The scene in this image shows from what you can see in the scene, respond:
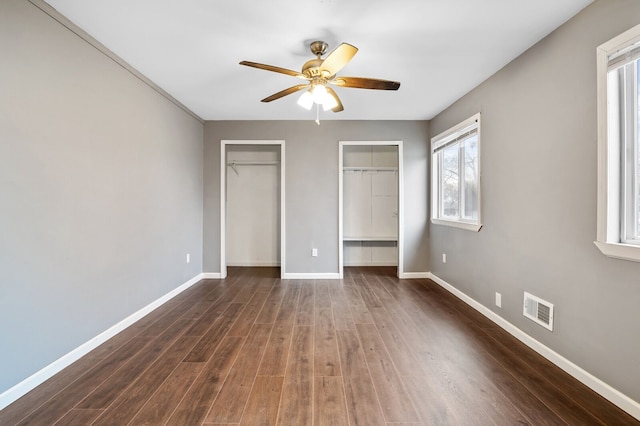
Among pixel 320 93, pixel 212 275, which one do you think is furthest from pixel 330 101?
pixel 212 275

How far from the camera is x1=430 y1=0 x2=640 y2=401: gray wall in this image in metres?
1.67

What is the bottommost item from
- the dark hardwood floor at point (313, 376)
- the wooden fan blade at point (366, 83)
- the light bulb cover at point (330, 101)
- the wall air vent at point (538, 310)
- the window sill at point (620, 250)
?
the dark hardwood floor at point (313, 376)

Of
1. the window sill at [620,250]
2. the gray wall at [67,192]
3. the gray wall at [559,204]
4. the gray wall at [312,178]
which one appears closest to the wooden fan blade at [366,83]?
the gray wall at [559,204]

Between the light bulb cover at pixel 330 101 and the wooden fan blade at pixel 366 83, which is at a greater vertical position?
the wooden fan blade at pixel 366 83

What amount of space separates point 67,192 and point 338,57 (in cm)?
215

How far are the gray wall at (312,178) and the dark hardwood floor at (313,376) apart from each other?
1428 mm

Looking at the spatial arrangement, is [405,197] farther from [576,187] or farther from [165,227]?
[165,227]

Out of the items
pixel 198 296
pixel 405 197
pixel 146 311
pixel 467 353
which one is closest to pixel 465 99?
pixel 405 197

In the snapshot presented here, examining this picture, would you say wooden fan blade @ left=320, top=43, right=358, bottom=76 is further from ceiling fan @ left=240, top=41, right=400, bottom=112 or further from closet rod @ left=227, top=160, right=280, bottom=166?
closet rod @ left=227, top=160, right=280, bottom=166

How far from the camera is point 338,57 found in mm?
1958

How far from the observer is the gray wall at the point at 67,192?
1656 millimetres

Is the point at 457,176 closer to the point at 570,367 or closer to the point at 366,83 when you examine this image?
the point at 366,83

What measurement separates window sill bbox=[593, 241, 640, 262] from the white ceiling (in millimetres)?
1547

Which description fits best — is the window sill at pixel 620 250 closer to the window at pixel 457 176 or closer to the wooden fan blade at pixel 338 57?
the window at pixel 457 176
